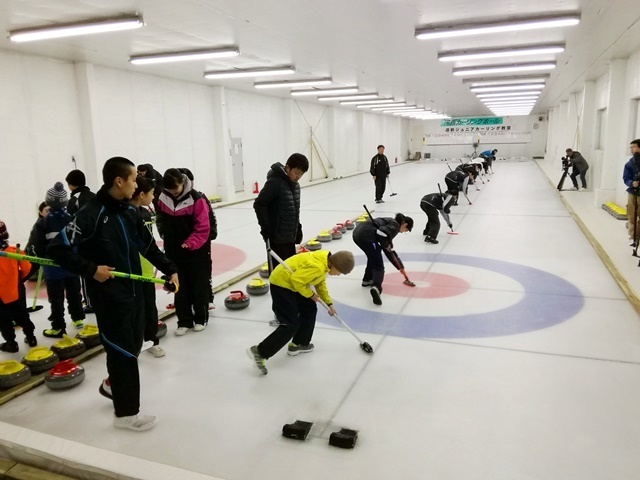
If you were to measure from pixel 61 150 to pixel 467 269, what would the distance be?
9015mm

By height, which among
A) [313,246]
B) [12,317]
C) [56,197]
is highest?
[56,197]

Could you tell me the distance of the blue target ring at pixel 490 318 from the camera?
5.00 meters

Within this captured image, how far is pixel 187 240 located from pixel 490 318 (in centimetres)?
346

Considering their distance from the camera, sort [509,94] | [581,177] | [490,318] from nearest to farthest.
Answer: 1. [490,318]
2. [581,177]
3. [509,94]

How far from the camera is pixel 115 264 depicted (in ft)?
10.2

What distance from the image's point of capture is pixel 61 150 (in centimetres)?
1047

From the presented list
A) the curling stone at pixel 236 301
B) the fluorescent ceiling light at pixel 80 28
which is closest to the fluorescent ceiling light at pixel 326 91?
the fluorescent ceiling light at pixel 80 28

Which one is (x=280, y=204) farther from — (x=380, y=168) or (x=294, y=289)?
(x=380, y=168)

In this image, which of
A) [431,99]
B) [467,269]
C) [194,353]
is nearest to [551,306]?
[467,269]

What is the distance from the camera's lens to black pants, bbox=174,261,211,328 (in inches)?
194

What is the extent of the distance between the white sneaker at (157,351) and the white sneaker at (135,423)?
1.18 meters

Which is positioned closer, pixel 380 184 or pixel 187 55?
pixel 187 55

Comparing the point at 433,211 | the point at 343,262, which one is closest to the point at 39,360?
the point at 343,262

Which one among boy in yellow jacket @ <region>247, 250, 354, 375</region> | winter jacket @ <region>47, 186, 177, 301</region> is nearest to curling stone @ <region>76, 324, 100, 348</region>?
boy in yellow jacket @ <region>247, 250, 354, 375</region>
